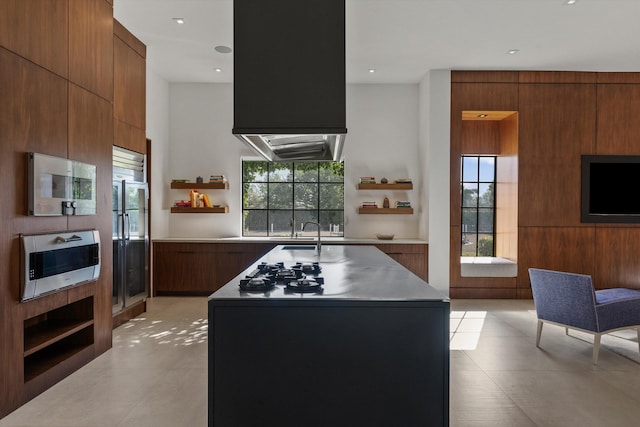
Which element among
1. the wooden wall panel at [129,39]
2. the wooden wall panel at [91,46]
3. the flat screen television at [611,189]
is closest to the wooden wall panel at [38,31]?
the wooden wall panel at [91,46]

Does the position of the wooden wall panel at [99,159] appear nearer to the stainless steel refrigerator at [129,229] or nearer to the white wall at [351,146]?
the stainless steel refrigerator at [129,229]

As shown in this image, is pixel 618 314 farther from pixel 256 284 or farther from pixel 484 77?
pixel 484 77

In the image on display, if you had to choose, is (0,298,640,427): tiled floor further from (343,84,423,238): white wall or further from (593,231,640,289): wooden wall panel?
(343,84,423,238): white wall

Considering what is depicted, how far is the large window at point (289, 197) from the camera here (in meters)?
6.77

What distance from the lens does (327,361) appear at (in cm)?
204

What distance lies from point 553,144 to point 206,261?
5.21 m

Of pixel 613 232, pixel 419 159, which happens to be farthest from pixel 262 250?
pixel 613 232

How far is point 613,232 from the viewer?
5.96 metres

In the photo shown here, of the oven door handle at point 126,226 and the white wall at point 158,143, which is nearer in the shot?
the oven door handle at point 126,226

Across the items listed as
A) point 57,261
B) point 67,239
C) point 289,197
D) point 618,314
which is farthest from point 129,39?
point 618,314

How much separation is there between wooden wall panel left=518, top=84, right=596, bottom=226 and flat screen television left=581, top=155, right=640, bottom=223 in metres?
0.13

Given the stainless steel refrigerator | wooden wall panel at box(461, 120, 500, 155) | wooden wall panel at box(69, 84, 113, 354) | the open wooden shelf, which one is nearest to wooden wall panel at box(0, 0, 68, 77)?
wooden wall panel at box(69, 84, 113, 354)

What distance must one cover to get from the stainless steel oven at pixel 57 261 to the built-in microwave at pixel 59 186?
178 mm

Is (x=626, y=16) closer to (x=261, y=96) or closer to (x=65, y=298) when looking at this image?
(x=261, y=96)
